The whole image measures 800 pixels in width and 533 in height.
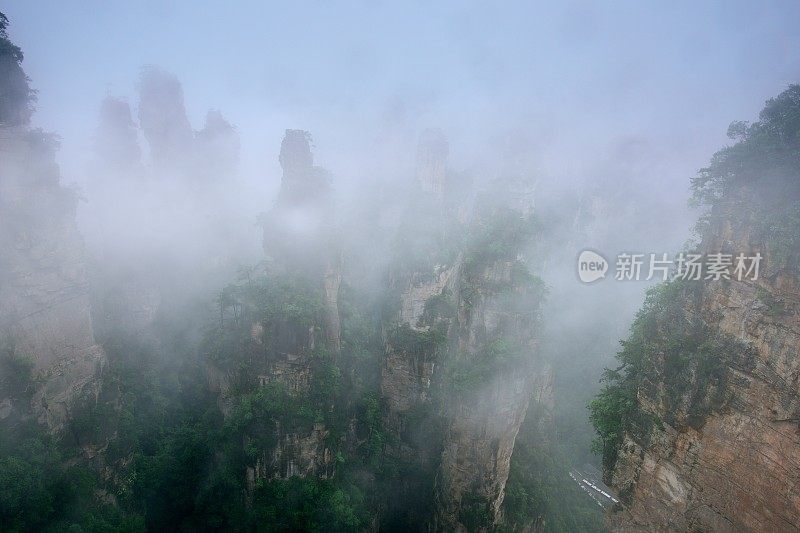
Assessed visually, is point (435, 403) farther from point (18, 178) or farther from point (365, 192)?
point (18, 178)

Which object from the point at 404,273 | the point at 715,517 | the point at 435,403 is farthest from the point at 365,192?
the point at 715,517

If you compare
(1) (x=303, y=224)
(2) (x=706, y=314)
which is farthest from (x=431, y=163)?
(2) (x=706, y=314)

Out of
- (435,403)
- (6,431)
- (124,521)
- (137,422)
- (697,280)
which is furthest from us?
(435,403)

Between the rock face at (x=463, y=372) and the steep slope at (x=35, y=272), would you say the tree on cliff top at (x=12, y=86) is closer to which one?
the steep slope at (x=35, y=272)

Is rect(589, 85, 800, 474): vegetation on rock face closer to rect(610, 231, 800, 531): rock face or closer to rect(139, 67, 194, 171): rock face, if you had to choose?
rect(610, 231, 800, 531): rock face

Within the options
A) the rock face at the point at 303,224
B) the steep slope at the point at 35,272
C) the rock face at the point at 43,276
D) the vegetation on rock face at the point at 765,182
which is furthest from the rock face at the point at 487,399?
the steep slope at the point at 35,272

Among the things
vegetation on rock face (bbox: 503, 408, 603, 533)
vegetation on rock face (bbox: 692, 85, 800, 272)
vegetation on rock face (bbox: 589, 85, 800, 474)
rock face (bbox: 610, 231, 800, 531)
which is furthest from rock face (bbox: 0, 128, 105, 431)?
vegetation on rock face (bbox: 692, 85, 800, 272)

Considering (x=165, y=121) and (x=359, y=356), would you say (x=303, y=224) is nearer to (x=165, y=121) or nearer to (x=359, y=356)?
(x=359, y=356)
